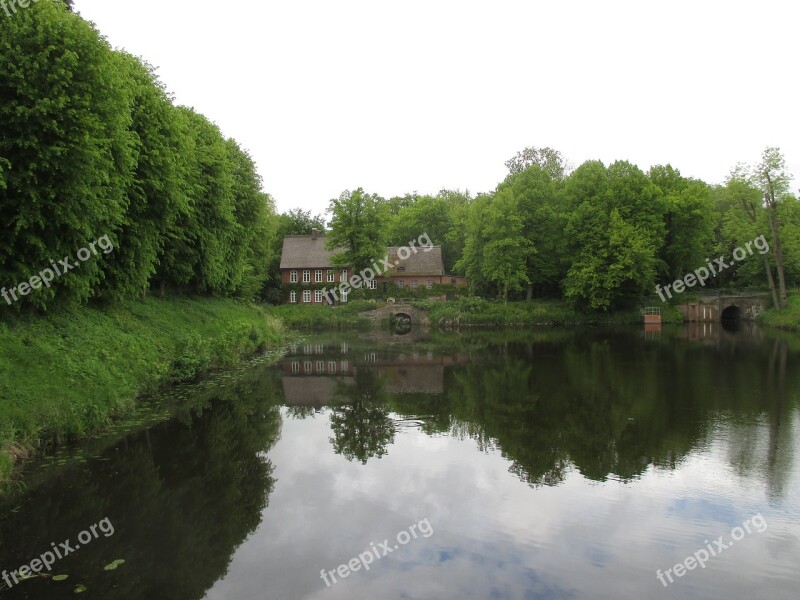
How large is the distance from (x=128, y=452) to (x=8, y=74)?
29.7ft

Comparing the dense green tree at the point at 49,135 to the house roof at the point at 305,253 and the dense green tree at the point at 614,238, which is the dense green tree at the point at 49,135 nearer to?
the dense green tree at the point at 614,238

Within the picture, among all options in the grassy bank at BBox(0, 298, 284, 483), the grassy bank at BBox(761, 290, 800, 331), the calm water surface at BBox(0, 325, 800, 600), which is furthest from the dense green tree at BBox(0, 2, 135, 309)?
the grassy bank at BBox(761, 290, 800, 331)

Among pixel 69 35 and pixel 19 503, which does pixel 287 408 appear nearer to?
pixel 19 503

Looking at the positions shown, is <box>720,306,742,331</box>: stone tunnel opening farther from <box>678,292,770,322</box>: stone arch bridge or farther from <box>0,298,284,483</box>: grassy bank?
<box>0,298,284,483</box>: grassy bank

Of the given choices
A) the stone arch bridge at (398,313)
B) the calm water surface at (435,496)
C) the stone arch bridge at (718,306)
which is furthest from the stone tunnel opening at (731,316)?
the calm water surface at (435,496)

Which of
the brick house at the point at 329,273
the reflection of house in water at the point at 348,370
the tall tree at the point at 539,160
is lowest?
the reflection of house in water at the point at 348,370

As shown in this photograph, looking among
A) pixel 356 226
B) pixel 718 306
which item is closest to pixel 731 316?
pixel 718 306

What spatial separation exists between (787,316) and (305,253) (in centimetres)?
4754

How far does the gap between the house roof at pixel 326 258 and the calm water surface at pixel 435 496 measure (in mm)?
46222

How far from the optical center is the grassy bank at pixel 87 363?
1155 centimetres

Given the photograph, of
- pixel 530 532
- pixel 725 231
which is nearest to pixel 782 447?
pixel 530 532

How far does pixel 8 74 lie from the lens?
1284 centimetres

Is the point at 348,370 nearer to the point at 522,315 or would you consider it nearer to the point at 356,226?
the point at 522,315

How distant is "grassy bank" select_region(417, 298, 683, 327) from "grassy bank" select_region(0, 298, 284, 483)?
95.5ft
